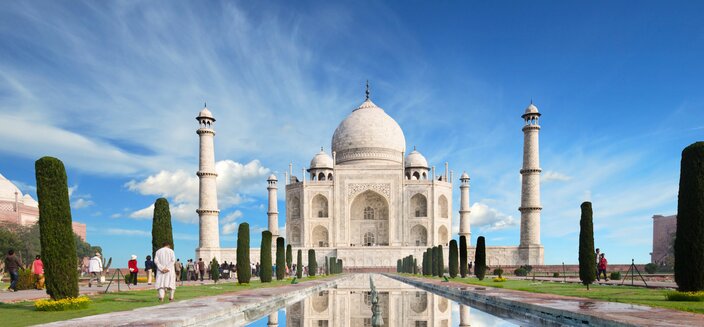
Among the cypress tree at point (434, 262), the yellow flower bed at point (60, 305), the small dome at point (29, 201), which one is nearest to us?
the yellow flower bed at point (60, 305)

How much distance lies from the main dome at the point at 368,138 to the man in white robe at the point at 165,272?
3460cm

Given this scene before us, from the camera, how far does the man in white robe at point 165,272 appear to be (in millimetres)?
9438

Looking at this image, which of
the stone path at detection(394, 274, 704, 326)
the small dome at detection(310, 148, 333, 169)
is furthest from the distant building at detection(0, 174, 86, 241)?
the stone path at detection(394, 274, 704, 326)

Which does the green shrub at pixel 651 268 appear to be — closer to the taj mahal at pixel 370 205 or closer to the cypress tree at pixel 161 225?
the taj mahal at pixel 370 205

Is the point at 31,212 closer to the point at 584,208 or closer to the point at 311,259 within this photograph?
the point at 311,259

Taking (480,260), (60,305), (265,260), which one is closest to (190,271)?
(265,260)

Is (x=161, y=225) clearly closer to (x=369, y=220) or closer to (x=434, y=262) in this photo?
(x=434, y=262)

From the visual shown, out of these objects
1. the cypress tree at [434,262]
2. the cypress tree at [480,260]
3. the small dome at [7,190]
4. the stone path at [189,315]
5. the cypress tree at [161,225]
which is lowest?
the cypress tree at [434,262]

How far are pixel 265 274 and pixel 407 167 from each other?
27.6 metres

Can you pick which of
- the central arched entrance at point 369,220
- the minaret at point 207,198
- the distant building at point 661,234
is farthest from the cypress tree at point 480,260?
the distant building at point 661,234

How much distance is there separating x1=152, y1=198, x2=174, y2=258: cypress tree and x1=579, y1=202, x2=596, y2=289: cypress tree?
941cm

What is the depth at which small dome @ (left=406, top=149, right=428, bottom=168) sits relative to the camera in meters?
44.2

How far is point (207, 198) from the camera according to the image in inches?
1280

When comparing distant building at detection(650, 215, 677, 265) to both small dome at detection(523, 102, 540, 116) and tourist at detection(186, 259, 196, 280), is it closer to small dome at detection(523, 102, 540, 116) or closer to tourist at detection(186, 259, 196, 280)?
small dome at detection(523, 102, 540, 116)
